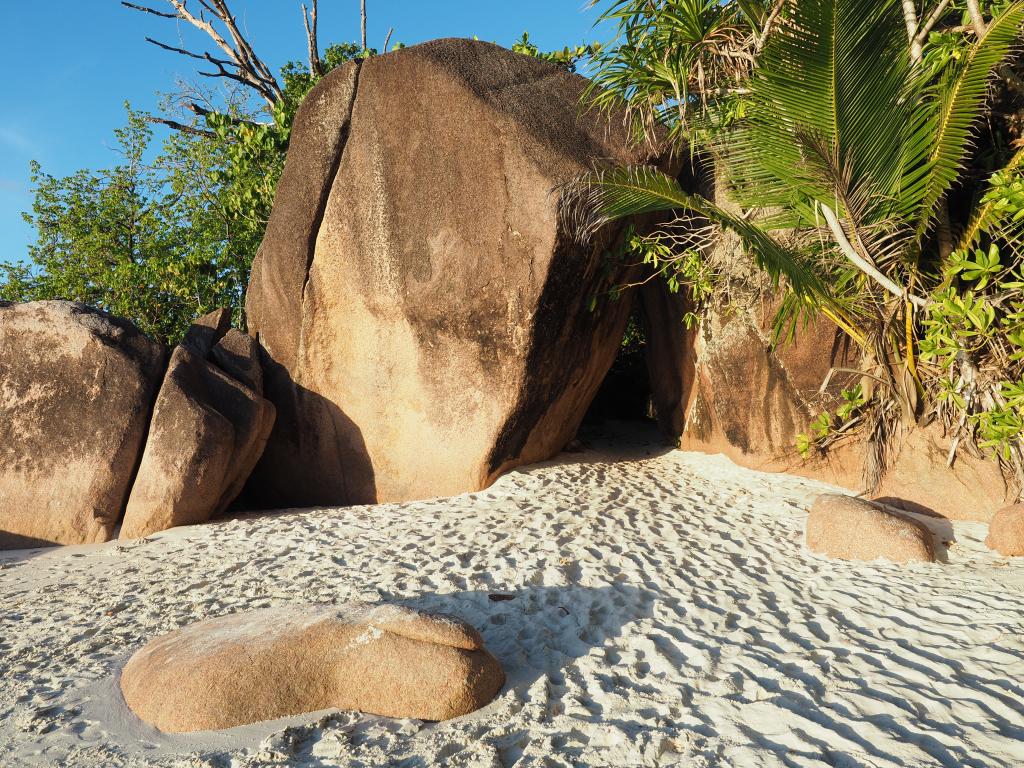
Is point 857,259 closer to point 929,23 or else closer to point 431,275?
point 929,23

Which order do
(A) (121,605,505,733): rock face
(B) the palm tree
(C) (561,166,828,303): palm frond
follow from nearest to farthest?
(A) (121,605,505,733): rock face
(B) the palm tree
(C) (561,166,828,303): palm frond

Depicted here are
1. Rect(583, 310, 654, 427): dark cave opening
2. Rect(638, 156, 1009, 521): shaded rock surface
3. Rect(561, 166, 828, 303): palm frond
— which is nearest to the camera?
Rect(561, 166, 828, 303): palm frond

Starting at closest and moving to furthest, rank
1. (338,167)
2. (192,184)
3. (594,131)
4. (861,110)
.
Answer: (861,110) → (594,131) → (338,167) → (192,184)

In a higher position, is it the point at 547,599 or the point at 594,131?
the point at 594,131

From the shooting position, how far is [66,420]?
5883 millimetres

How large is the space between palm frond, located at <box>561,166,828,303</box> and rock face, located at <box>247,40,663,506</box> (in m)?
0.31

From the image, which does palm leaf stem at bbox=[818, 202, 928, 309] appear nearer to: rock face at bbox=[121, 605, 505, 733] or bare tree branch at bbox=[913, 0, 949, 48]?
bare tree branch at bbox=[913, 0, 949, 48]

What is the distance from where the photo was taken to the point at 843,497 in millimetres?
4891

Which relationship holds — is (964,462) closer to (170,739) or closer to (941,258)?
(941,258)

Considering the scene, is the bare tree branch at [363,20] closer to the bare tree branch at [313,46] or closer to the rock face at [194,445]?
the bare tree branch at [313,46]

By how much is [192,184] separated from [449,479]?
24.7 ft

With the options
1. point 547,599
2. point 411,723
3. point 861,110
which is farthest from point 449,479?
point 861,110

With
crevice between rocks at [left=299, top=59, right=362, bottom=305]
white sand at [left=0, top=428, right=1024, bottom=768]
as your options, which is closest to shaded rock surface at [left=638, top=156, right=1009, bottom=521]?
white sand at [left=0, top=428, right=1024, bottom=768]

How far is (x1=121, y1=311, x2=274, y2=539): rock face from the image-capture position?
5754 millimetres
